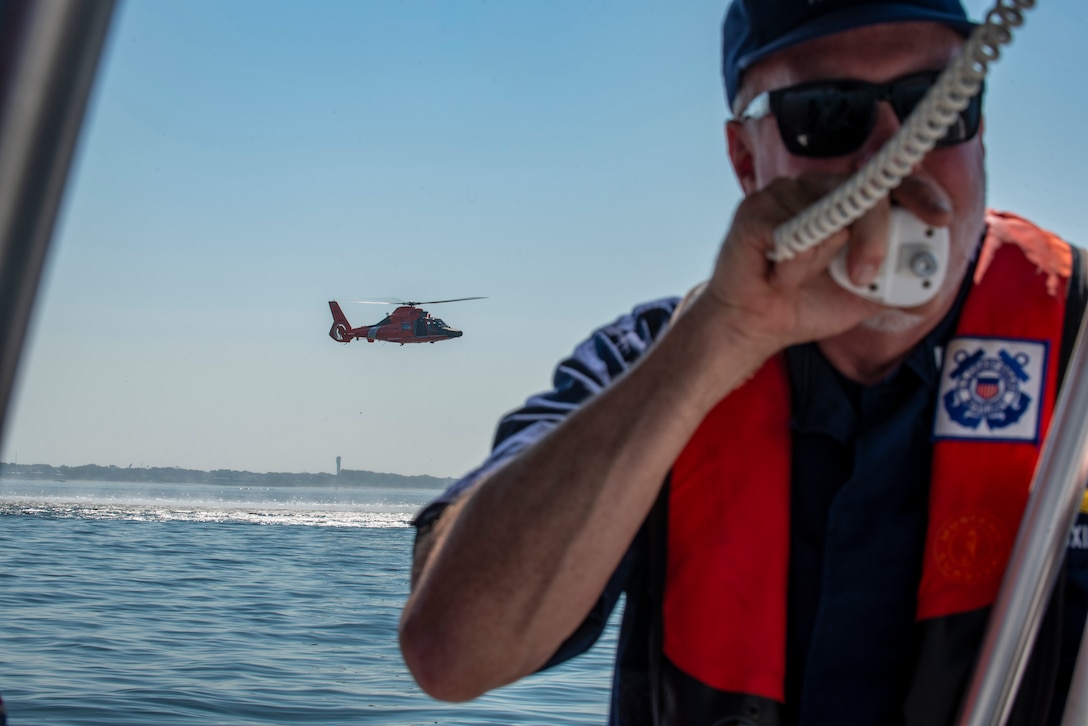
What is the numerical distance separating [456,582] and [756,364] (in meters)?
0.45

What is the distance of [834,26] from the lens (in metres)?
1.34

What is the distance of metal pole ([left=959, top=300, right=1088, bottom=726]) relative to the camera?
1.19 metres

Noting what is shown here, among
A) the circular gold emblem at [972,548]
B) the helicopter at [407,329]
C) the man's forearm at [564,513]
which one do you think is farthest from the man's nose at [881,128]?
the helicopter at [407,329]

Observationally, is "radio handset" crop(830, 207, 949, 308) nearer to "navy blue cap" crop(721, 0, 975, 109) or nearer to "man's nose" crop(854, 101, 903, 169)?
"man's nose" crop(854, 101, 903, 169)

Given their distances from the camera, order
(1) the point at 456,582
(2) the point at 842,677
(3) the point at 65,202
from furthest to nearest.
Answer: (2) the point at 842,677 → (1) the point at 456,582 → (3) the point at 65,202

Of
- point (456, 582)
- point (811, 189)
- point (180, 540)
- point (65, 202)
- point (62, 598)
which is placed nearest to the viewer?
point (65, 202)

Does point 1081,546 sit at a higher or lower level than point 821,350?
lower

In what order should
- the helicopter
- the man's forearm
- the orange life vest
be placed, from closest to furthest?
the man's forearm
the orange life vest
the helicopter

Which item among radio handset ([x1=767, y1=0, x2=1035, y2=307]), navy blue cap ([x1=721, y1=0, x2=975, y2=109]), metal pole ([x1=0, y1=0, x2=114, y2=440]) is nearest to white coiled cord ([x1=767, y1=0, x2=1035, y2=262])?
radio handset ([x1=767, y1=0, x2=1035, y2=307])

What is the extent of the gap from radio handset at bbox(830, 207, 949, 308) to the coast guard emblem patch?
1.15 ft

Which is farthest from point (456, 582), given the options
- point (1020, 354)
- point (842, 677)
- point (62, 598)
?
point (62, 598)

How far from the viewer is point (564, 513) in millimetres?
1267

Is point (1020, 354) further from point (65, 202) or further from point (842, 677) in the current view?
point (65, 202)

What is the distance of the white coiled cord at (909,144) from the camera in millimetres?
916
